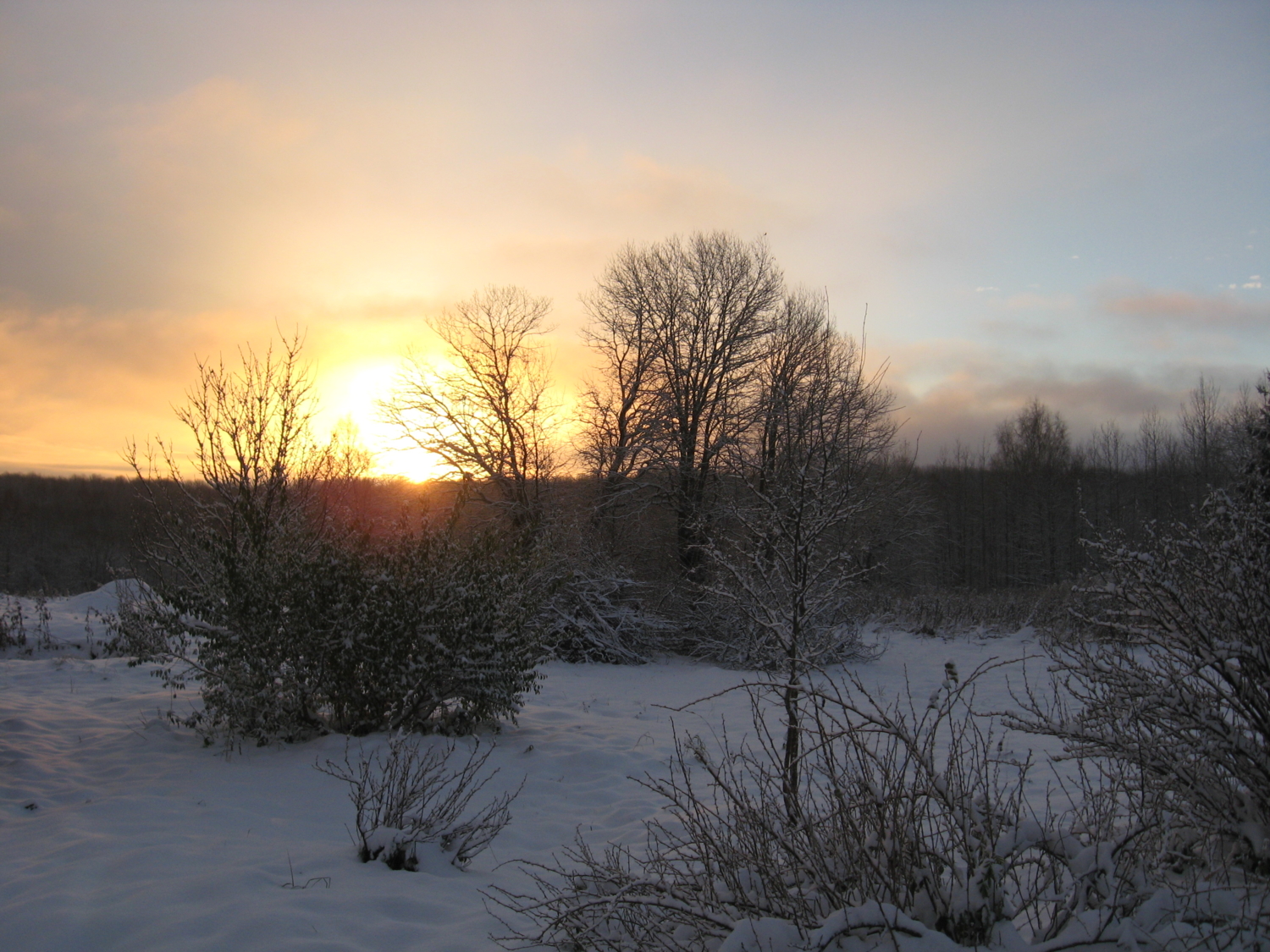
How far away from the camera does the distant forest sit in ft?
103

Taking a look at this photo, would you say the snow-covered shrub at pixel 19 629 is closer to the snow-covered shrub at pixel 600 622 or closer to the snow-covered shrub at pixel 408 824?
the snow-covered shrub at pixel 600 622

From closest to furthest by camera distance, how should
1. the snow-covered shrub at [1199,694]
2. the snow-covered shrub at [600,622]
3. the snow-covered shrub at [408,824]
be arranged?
the snow-covered shrub at [1199,694], the snow-covered shrub at [408,824], the snow-covered shrub at [600,622]

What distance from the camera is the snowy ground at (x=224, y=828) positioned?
3.50m

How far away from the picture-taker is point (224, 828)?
4.91 m

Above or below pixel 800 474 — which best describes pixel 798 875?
below

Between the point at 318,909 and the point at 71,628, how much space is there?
14132mm

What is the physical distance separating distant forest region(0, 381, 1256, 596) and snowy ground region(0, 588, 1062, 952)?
19454 mm

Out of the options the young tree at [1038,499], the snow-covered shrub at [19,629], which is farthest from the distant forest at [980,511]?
the snow-covered shrub at [19,629]

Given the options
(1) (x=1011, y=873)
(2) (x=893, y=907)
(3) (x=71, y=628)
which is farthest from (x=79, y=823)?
(3) (x=71, y=628)

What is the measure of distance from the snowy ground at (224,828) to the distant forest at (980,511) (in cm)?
1945

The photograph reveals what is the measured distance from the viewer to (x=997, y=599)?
25.0m

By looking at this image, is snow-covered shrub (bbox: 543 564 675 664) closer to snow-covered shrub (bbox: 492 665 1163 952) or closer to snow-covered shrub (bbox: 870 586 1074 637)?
snow-covered shrub (bbox: 870 586 1074 637)

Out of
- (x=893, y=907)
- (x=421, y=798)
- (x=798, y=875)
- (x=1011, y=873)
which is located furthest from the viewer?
(x=421, y=798)

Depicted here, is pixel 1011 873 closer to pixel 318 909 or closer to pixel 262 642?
pixel 318 909
